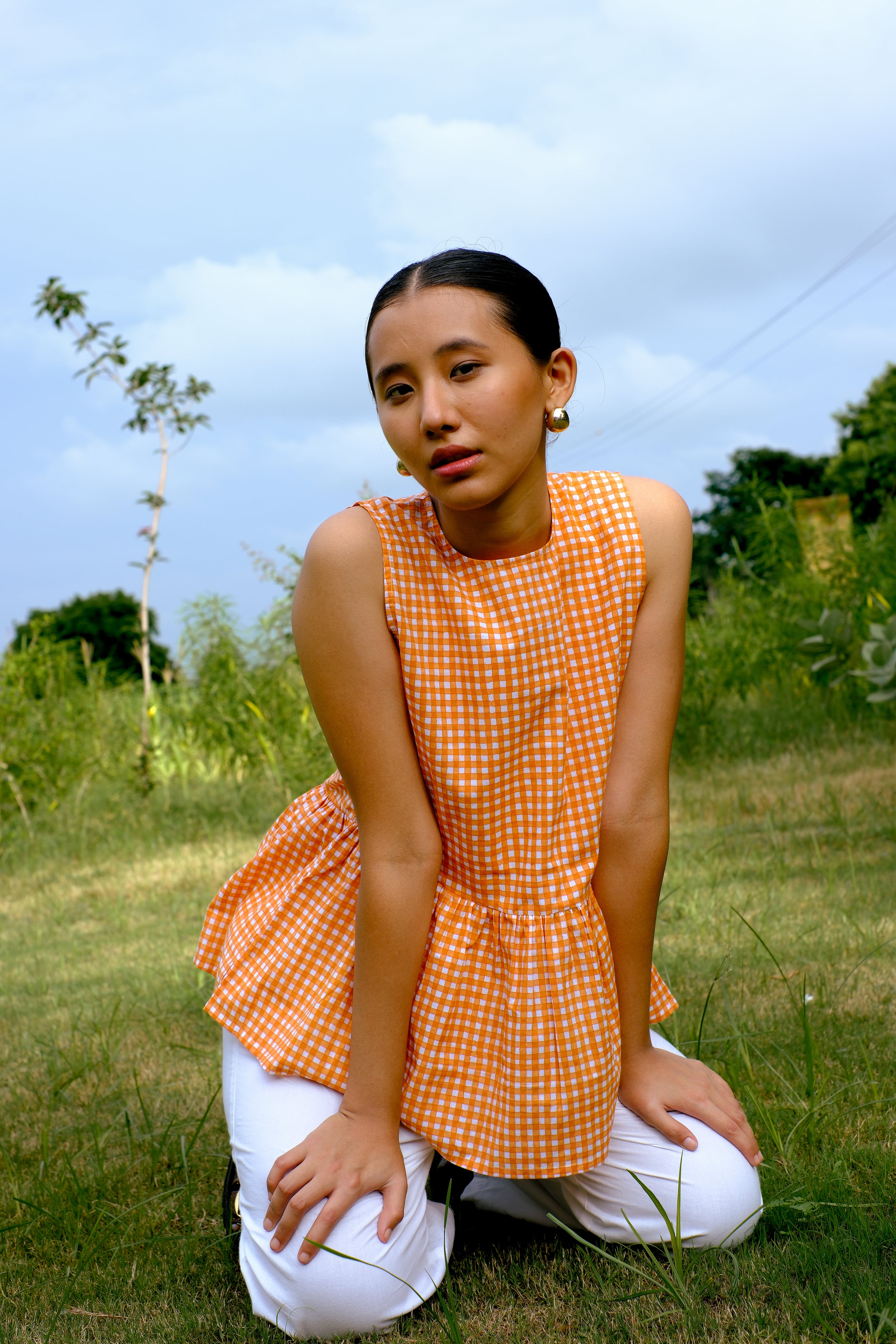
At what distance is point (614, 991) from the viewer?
64.9 inches

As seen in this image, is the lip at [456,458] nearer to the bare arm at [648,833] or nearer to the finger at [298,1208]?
the bare arm at [648,833]

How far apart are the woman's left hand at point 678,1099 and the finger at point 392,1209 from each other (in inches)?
14.1

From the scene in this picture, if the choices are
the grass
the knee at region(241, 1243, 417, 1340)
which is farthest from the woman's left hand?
the knee at region(241, 1243, 417, 1340)

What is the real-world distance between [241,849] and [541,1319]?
3.70m

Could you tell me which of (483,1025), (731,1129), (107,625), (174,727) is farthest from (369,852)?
Answer: (107,625)

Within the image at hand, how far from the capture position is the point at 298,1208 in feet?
4.87

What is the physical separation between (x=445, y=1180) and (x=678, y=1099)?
385 millimetres

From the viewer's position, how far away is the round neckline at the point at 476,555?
1650 millimetres

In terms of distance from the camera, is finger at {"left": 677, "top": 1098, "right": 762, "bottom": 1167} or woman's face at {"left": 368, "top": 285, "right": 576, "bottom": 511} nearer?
woman's face at {"left": 368, "top": 285, "right": 576, "bottom": 511}

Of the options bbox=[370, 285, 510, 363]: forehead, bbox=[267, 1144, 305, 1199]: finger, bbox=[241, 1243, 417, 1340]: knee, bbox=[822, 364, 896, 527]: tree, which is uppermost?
bbox=[822, 364, 896, 527]: tree

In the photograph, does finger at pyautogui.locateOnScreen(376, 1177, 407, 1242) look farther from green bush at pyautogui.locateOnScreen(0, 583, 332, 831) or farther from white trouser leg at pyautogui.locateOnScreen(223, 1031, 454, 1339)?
green bush at pyautogui.locateOnScreen(0, 583, 332, 831)

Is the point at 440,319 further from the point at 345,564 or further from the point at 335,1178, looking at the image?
the point at 335,1178

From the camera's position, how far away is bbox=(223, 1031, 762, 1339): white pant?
4.90ft

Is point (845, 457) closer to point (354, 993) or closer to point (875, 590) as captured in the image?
point (875, 590)
